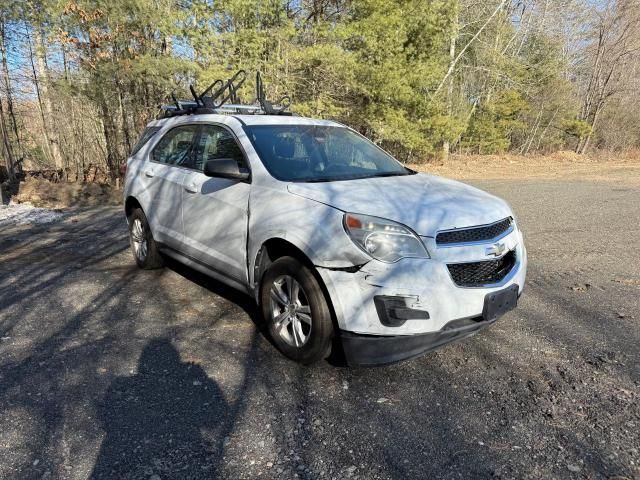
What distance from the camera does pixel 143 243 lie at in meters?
5.27

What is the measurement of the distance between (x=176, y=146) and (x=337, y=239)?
104 inches

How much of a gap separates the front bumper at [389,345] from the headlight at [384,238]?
1.59 ft

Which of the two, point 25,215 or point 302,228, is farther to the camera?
point 25,215

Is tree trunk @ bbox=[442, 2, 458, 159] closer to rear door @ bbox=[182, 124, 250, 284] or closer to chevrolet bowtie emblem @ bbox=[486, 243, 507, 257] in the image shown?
rear door @ bbox=[182, 124, 250, 284]

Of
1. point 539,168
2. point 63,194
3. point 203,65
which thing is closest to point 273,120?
point 63,194

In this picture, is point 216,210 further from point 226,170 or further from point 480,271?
point 480,271

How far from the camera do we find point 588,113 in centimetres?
2986

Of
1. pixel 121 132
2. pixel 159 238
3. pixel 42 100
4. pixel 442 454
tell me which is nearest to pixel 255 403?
pixel 442 454

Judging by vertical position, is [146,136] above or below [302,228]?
above

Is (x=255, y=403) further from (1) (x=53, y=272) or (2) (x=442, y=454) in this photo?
(1) (x=53, y=272)

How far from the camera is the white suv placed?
2.78 metres

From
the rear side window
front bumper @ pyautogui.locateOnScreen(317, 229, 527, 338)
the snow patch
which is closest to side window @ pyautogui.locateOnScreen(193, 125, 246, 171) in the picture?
the rear side window

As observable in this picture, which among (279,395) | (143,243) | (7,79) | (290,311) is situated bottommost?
(279,395)

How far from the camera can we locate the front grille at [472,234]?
2885 mm
